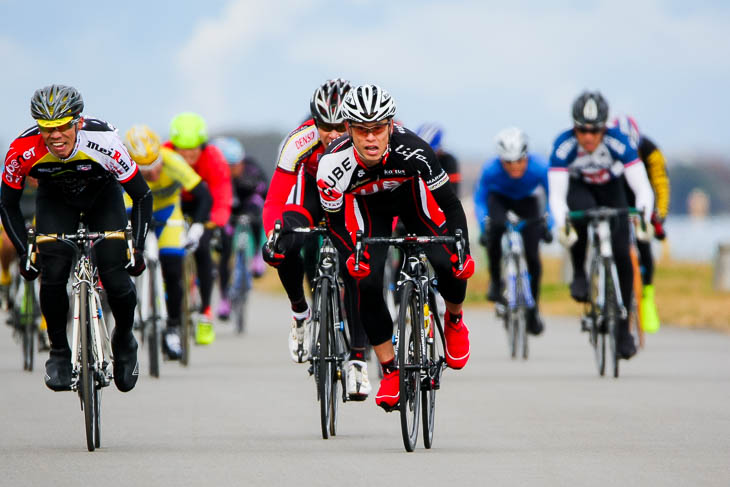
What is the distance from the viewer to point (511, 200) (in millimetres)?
16906

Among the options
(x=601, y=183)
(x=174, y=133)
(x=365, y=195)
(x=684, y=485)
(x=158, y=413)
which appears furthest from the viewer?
(x=174, y=133)

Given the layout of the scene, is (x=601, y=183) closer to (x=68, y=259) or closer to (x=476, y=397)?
(x=476, y=397)

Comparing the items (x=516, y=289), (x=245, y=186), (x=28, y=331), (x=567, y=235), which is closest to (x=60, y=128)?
(x=567, y=235)

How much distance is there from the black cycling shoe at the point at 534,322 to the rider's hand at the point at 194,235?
11.3 ft

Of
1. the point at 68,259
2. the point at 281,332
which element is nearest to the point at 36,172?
the point at 68,259

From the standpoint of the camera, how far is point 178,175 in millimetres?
14469

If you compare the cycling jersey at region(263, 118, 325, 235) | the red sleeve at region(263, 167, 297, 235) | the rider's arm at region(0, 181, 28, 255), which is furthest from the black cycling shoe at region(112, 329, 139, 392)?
the red sleeve at region(263, 167, 297, 235)

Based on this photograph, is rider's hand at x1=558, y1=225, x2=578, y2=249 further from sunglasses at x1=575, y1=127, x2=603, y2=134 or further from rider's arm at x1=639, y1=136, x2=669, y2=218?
rider's arm at x1=639, y1=136, x2=669, y2=218

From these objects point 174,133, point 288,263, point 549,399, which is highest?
point 174,133

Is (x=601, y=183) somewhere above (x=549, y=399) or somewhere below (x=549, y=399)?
above

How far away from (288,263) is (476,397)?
79.7 inches

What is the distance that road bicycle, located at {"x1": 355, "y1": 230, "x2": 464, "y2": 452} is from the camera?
8.84m

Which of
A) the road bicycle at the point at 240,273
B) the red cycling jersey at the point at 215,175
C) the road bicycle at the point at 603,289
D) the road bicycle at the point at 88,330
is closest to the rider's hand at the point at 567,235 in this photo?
the road bicycle at the point at 603,289

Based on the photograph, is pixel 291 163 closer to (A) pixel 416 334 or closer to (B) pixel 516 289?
(A) pixel 416 334
